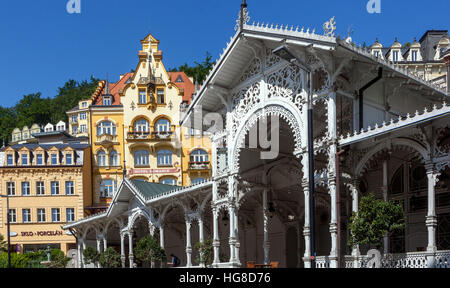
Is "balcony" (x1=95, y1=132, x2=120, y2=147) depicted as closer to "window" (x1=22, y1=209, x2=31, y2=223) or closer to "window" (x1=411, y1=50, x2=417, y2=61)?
"window" (x1=22, y1=209, x2=31, y2=223)

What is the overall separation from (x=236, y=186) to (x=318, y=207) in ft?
20.8

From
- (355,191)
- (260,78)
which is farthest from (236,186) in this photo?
(355,191)

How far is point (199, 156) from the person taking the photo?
2534 inches

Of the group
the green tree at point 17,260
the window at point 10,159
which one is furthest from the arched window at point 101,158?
the green tree at point 17,260

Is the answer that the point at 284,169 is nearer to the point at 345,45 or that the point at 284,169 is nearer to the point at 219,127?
the point at 219,127

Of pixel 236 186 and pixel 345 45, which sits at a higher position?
pixel 345 45

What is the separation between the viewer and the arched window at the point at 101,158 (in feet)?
213

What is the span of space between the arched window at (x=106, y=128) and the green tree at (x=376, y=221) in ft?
154

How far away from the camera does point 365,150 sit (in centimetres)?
2445

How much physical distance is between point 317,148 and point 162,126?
4083 cm

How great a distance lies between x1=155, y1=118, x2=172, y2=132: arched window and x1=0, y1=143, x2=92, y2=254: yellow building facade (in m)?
7.98

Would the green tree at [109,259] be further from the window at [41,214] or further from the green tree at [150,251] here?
the window at [41,214]

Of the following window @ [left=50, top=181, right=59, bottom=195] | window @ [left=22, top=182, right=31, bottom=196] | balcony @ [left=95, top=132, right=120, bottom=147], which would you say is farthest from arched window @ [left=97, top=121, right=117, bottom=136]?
window @ [left=22, top=182, right=31, bottom=196]

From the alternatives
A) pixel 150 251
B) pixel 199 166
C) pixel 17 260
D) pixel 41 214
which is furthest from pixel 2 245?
pixel 150 251
